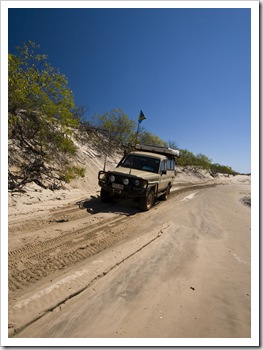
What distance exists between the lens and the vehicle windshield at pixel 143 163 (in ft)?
28.6

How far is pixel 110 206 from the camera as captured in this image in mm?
7820

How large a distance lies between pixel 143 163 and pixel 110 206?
2206 mm

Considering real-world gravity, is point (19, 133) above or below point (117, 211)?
above

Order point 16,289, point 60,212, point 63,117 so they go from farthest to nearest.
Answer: point 63,117 → point 60,212 → point 16,289

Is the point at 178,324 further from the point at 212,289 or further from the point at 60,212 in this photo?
the point at 60,212

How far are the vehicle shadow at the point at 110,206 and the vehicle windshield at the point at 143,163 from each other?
138 centimetres

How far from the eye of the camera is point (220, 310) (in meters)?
2.99

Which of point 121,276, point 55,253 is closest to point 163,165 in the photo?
point 55,253

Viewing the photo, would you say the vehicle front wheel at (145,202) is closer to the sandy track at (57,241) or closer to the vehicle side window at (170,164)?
the sandy track at (57,241)

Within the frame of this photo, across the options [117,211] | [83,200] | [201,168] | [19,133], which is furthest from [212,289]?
[201,168]

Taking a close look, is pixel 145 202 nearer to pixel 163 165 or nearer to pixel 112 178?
pixel 112 178

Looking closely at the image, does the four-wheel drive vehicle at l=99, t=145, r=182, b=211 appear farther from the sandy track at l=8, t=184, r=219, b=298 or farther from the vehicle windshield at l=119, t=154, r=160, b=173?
the sandy track at l=8, t=184, r=219, b=298

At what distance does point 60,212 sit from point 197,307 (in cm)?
459

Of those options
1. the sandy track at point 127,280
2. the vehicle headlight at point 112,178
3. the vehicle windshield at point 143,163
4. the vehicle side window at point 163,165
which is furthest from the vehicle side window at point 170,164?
the sandy track at point 127,280
